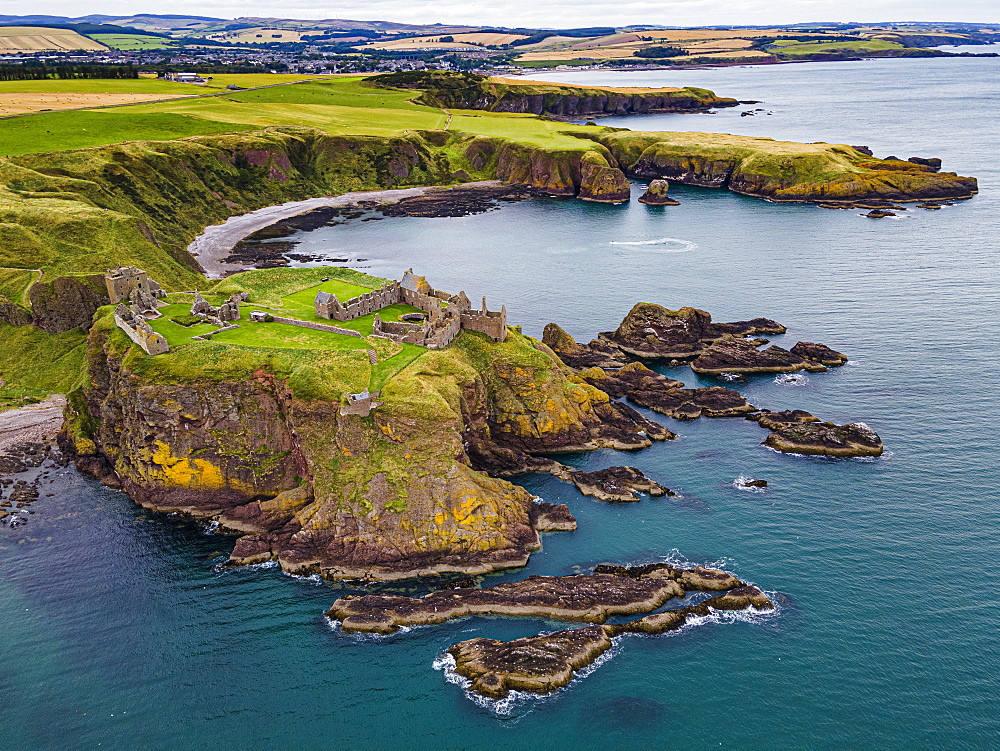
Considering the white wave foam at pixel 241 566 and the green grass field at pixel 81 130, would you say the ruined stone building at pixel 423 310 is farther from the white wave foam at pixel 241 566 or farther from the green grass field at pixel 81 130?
the green grass field at pixel 81 130

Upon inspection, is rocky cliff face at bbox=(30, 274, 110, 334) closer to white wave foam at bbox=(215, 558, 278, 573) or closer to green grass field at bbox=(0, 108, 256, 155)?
white wave foam at bbox=(215, 558, 278, 573)

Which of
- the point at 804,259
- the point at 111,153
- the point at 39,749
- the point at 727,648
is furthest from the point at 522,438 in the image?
the point at 111,153

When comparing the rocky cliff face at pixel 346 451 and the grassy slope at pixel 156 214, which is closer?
the rocky cliff face at pixel 346 451

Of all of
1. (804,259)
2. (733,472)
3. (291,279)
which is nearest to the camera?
(733,472)

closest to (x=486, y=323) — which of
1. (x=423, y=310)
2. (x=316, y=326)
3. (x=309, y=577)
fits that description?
(x=423, y=310)

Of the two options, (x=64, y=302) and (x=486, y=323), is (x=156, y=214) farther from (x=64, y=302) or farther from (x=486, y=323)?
(x=486, y=323)

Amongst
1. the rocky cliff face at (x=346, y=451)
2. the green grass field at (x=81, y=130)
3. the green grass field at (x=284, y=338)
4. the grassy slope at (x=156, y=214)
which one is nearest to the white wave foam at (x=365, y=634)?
the rocky cliff face at (x=346, y=451)

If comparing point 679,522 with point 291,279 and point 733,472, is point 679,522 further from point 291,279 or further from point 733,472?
point 291,279
